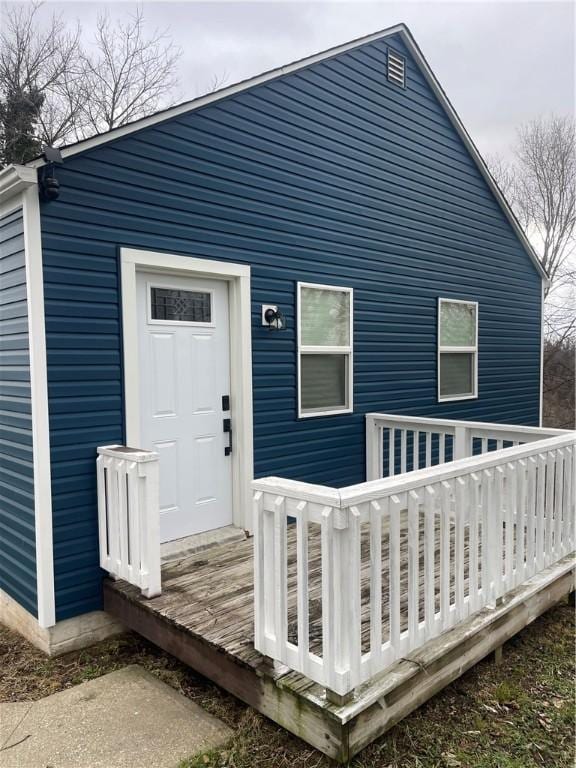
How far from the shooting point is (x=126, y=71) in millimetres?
12531

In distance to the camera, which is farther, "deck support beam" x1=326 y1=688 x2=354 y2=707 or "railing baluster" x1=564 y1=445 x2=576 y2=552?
"railing baluster" x1=564 y1=445 x2=576 y2=552

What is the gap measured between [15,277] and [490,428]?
3.71m

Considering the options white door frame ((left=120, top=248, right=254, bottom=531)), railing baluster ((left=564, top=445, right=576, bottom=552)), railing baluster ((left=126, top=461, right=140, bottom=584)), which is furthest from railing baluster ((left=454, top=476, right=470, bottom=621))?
white door frame ((left=120, top=248, right=254, bottom=531))

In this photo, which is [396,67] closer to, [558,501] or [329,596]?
[558,501]

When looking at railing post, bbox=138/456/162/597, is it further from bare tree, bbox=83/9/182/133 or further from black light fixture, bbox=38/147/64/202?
bare tree, bbox=83/9/182/133

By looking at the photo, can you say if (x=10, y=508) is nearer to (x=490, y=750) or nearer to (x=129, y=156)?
(x=129, y=156)

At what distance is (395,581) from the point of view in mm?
2393

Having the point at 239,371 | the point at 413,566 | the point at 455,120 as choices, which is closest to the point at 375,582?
the point at 413,566

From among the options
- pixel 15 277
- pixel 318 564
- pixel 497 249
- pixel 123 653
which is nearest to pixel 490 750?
pixel 318 564

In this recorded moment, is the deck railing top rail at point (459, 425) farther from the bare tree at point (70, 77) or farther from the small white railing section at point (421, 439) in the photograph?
the bare tree at point (70, 77)

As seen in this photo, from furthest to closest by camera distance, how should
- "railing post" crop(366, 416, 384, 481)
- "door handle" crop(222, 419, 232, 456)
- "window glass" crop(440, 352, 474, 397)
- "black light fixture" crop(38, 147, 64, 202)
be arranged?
"window glass" crop(440, 352, 474, 397) → "railing post" crop(366, 416, 384, 481) → "door handle" crop(222, 419, 232, 456) → "black light fixture" crop(38, 147, 64, 202)

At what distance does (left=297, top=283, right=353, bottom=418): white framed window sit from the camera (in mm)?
4824

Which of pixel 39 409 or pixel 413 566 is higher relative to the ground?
pixel 39 409

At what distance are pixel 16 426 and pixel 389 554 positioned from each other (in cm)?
245
